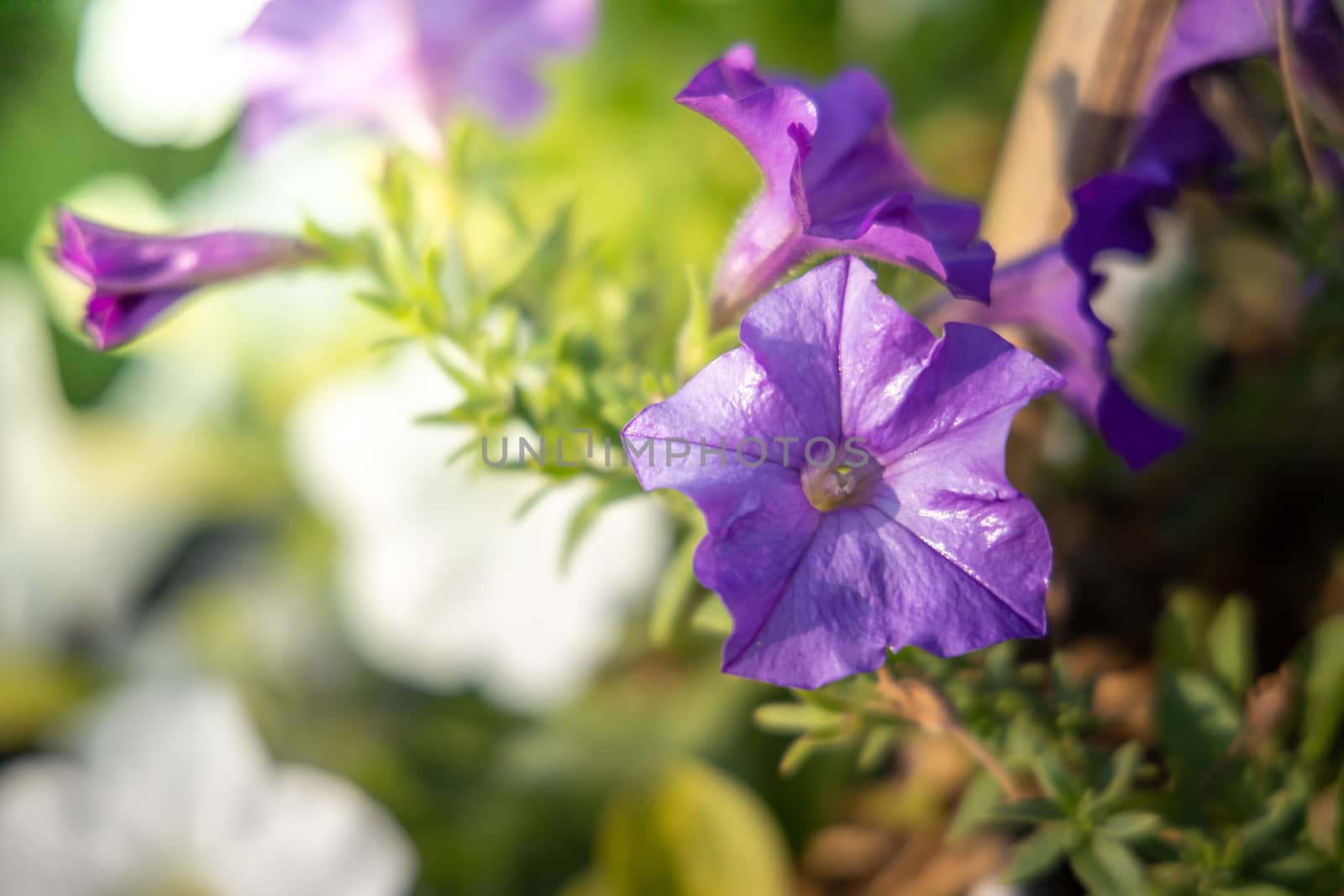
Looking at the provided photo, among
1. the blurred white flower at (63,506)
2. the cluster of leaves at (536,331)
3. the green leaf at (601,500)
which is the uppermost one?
the cluster of leaves at (536,331)

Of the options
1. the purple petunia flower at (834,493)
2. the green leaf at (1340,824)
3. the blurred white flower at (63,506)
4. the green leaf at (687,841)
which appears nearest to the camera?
the purple petunia flower at (834,493)

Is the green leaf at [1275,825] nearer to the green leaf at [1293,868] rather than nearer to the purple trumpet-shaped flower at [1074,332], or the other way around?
the green leaf at [1293,868]

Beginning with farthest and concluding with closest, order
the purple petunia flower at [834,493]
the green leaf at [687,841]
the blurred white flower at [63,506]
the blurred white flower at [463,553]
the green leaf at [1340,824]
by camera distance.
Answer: the blurred white flower at [63,506] → the blurred white flower at [463,553] → the green leaf at [687,841] → the green leaf at [1340,824] → the purple petunia flower at [834,493]

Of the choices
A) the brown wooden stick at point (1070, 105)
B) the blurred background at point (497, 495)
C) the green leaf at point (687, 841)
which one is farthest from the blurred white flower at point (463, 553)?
the brown wooden stick at point (1070, 105)

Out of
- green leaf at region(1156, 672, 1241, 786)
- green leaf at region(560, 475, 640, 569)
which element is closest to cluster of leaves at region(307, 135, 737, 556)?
green leaf at region(560, 475, 640, 569)

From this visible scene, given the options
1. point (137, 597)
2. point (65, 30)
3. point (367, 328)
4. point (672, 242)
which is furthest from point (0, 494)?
point (672, 242)

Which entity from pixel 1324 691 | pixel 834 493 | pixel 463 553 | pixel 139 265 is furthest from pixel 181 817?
pixel 1324 691

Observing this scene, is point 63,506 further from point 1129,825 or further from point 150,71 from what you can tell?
point 1129,825
